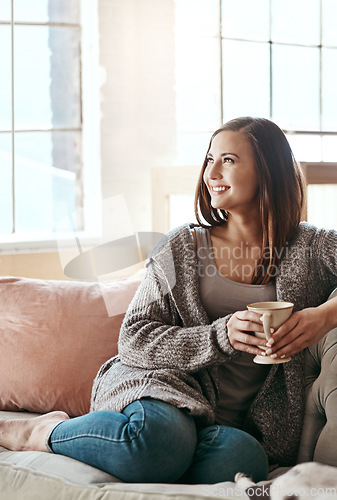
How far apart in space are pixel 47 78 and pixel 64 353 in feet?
5.30

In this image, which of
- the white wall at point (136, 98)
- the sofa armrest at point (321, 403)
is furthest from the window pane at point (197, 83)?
the sofa armrest at point (321, 403)

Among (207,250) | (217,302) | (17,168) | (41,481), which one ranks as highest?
(17,168)

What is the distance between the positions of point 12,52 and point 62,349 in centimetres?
161

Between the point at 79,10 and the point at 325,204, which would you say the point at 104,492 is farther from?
the point at 79,10

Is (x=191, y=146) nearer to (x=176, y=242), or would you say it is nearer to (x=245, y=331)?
(x=176, y=242)

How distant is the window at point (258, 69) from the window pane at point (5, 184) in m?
0.88

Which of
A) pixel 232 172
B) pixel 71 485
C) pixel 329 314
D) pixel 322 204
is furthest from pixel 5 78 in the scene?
pixel 71 485

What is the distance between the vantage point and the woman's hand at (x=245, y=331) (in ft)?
4.67

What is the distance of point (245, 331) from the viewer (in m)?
1.46

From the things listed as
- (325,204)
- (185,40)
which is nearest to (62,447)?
(325,204)

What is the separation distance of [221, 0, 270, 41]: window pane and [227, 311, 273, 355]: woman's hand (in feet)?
7.72

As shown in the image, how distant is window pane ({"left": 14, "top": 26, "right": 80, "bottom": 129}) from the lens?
294 centimetres

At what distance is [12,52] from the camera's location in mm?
2883

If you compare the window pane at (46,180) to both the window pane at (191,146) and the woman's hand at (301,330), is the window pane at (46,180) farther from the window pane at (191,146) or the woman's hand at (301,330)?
the woman's hand at (301,330)
